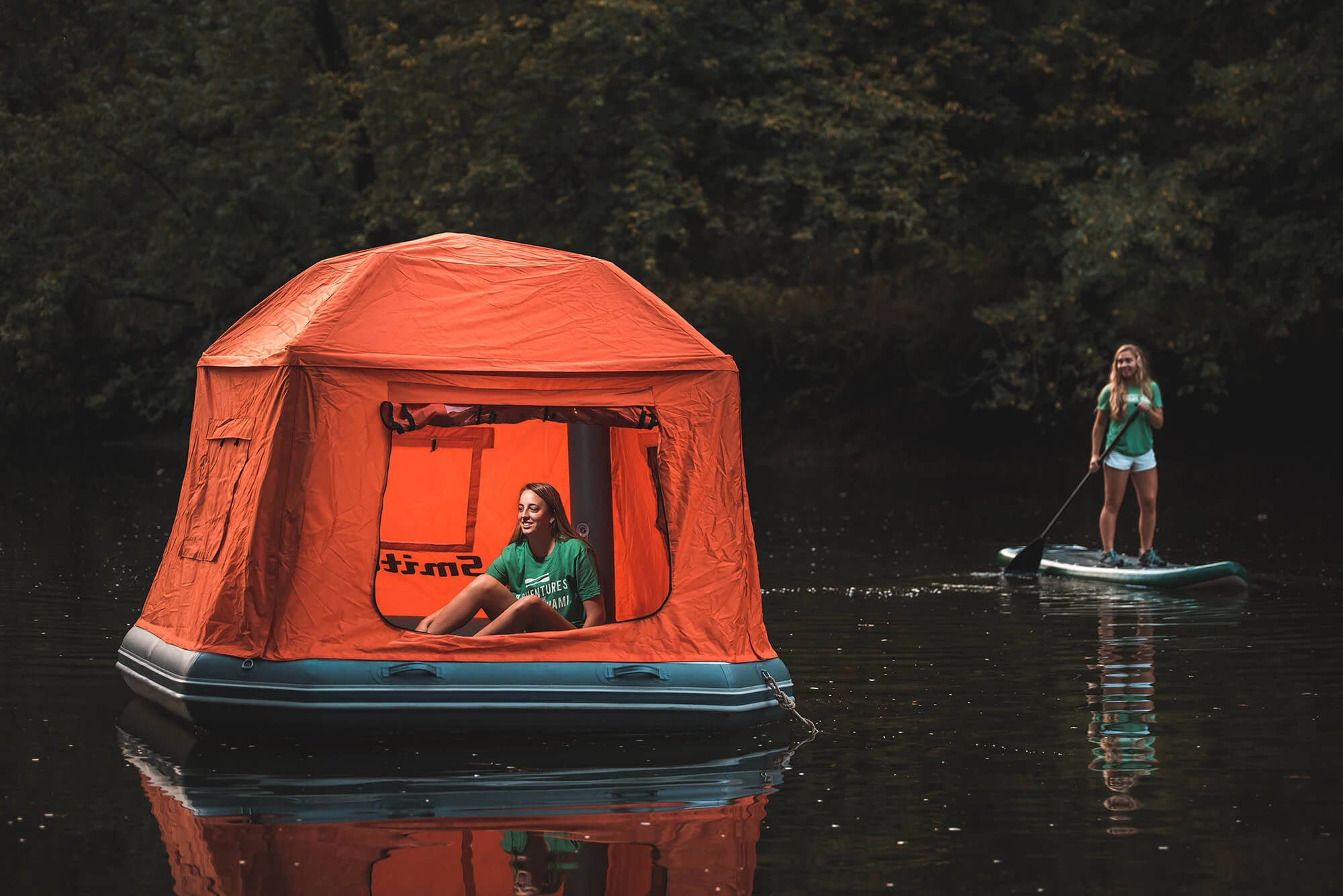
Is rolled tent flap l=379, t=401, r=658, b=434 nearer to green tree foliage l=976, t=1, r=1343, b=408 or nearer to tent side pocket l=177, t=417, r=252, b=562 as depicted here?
tent side pocket l=177, t=417, r=252, b=562

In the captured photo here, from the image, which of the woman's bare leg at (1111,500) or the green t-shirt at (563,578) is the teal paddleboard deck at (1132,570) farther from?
the green t-shirt at (563,578)

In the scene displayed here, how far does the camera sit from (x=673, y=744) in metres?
8.80

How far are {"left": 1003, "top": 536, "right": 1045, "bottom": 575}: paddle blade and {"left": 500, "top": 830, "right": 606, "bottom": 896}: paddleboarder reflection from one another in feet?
31.1

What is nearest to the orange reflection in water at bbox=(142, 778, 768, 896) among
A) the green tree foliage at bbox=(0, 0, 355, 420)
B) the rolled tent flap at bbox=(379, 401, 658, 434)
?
the rolled tent flap at bbox=(379, 401, 658, 434)

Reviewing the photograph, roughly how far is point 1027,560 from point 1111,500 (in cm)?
89

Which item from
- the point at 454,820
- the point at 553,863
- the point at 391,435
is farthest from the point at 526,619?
the point at 553,863

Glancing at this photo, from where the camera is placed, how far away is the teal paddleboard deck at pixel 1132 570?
14328mm

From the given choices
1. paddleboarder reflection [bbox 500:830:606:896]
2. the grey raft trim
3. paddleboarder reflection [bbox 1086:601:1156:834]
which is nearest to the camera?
paddleboarder reflection [bbox 500:830:606:896]

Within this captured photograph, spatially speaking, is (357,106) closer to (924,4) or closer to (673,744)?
(924,4)

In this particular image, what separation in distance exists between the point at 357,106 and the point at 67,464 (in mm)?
8375

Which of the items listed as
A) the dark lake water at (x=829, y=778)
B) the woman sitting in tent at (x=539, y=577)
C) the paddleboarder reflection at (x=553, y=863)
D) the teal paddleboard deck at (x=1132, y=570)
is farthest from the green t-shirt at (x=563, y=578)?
the teal paddleboard deck at (x=1132, y=570)

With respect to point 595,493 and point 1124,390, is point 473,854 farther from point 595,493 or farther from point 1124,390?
point 1124,390

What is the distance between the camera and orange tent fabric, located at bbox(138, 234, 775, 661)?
8898 mm

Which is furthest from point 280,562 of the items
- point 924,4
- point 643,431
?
point 924,4
